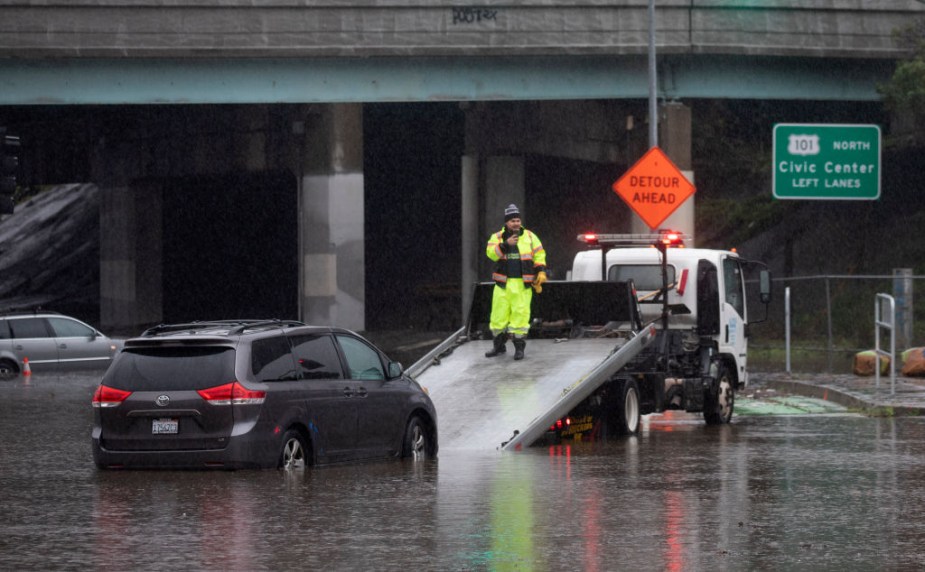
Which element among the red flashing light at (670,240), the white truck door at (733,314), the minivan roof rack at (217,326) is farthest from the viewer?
the white truck door at (733,314)

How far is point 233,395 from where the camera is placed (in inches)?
535

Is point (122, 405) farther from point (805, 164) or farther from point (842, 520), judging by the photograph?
point (805, 164)

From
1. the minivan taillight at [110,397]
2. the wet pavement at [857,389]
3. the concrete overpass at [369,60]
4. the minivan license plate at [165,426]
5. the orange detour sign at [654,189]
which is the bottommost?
the wet pavement at [857,389]

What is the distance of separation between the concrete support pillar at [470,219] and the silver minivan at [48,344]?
50.6ft

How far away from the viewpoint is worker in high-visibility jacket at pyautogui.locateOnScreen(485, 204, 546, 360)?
62.7ft

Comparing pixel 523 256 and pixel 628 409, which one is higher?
pixel 523 256

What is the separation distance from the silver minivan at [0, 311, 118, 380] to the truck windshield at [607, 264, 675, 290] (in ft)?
53.1

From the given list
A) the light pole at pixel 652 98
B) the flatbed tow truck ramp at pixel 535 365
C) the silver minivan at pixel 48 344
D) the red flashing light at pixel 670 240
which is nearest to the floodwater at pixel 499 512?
the flatbed tow truck ramp at pixel 535 365

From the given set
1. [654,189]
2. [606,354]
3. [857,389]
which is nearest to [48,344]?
[654,189]

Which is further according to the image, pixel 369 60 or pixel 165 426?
pixel 369 60

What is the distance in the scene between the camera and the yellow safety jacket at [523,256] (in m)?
19.3

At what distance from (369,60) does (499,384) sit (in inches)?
966

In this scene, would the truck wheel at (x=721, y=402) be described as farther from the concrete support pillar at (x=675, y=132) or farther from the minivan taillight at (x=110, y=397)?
the concrete support pillar at (x=675, y=132)

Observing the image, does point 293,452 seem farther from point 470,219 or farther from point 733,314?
point 470,219
